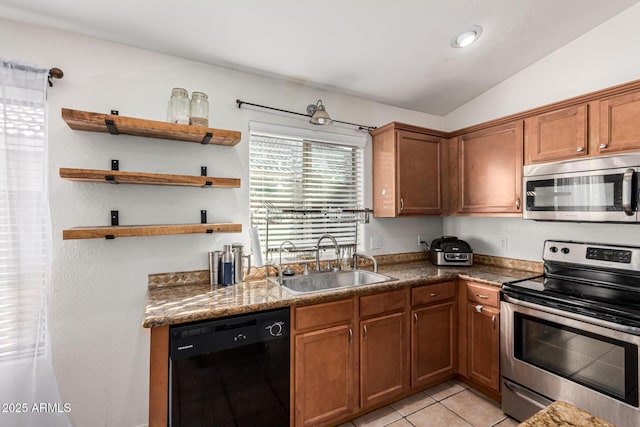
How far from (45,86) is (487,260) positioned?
3554 millimetres

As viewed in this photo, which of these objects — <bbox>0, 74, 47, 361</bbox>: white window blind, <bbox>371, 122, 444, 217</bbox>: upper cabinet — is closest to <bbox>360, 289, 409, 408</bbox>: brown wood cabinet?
<bbox>371, 122, 444, 217</bbox>: upper cabinet

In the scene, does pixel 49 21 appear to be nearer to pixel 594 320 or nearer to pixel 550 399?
pixel 594 320

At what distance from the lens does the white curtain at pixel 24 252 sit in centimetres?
157

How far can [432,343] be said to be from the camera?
2.37 metres

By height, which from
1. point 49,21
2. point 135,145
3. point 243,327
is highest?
point 49,21

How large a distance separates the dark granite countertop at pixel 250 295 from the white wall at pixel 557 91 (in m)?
0.34

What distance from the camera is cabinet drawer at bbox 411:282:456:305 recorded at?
2.28m

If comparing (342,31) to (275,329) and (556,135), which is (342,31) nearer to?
(556,135)

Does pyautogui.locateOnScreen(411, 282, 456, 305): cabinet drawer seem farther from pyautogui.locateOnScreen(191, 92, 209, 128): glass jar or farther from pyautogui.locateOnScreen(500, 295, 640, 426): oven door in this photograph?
pyautogui.locateOnScreen(191, 92, 209, 128): glass jar

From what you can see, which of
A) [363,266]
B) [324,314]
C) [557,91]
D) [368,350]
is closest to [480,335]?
[368,350]

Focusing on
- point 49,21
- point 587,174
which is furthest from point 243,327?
point 587,174

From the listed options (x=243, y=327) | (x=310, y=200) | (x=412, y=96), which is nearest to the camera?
(x=243, y=327)

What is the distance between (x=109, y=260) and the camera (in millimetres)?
1861

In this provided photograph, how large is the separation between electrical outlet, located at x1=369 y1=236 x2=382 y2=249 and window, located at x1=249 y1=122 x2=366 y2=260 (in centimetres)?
17
